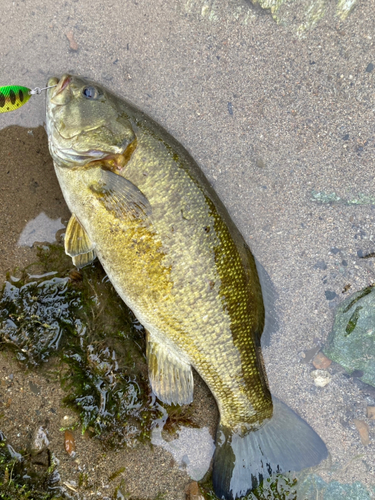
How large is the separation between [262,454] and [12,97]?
3277mm

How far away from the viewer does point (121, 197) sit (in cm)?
244

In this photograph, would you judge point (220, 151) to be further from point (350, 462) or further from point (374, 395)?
point (350, 462)

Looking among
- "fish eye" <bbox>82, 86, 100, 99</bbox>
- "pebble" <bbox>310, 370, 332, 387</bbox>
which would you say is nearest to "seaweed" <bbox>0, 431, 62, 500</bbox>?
"pebble" <bbox>310, 370, 332, 387</bbox>

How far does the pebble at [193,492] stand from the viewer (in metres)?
2.99

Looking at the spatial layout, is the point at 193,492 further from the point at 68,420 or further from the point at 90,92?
the point at 90,92

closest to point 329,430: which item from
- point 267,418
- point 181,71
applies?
point 267,418

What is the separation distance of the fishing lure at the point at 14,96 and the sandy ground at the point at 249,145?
0.10 metres

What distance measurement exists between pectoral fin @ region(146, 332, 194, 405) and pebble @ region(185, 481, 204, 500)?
2.47ft

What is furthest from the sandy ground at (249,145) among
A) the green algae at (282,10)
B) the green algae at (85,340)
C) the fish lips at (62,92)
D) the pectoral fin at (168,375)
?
the fish lips at (62,92)

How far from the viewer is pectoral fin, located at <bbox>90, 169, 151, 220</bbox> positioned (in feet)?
7.97

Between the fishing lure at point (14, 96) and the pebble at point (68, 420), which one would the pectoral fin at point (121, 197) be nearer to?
the fishing lure at point (14, 96)

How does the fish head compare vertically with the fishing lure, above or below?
below

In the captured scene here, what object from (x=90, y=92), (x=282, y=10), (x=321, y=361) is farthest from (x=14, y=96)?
(x=321, y=361)

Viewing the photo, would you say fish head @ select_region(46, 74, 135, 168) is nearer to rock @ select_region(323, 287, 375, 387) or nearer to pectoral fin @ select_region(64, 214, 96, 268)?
pectoral fin @ select_region(64, 214, 96, 268)
